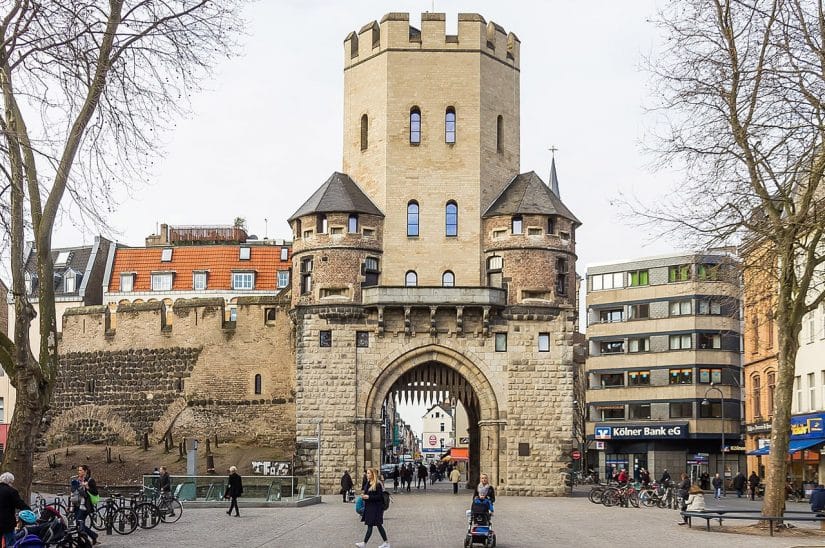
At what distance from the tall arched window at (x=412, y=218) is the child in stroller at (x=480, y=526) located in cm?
2500

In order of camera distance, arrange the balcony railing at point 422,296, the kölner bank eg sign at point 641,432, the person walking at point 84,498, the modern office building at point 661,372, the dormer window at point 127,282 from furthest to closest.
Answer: the dormer window at point 127,282
the modern office building at point 661,372
the kölner bank eg sign at point 641,432
the balcony railing at point 422,296
the person walking at point 84,498

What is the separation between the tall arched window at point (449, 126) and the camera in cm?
4588

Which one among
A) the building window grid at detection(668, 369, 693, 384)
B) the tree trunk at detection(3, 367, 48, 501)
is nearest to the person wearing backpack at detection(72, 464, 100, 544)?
the tree trunk at detection(3, 367, 48, 501)

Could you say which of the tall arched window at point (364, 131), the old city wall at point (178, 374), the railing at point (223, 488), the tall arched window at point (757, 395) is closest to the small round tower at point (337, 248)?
the tall arched window at point (364, 131)

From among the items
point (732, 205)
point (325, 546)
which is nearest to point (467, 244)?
point (732, 205)

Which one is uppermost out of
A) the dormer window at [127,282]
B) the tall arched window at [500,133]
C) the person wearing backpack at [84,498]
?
the tall arched window at [500,133]

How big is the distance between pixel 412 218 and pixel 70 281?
2950 cm

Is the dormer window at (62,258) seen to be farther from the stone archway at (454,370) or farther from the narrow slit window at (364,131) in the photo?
the stone archway at (454,370)

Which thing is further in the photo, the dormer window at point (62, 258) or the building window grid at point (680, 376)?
the dormer window at point (62, 258)

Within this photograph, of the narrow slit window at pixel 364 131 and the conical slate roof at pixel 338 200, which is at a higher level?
the narrow slit window at pixel 364 131

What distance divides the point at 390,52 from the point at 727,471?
31.9 m

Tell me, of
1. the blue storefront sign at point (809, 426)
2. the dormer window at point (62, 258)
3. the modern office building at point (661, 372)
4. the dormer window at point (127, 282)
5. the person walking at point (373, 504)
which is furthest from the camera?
the dormer window at point (62, 258)

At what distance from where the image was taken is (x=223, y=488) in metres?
35.3

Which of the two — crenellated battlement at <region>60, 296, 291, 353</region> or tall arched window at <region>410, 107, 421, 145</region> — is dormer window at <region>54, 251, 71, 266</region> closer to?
crenellated battlement at <region>60, 296, 291, 353</region>
